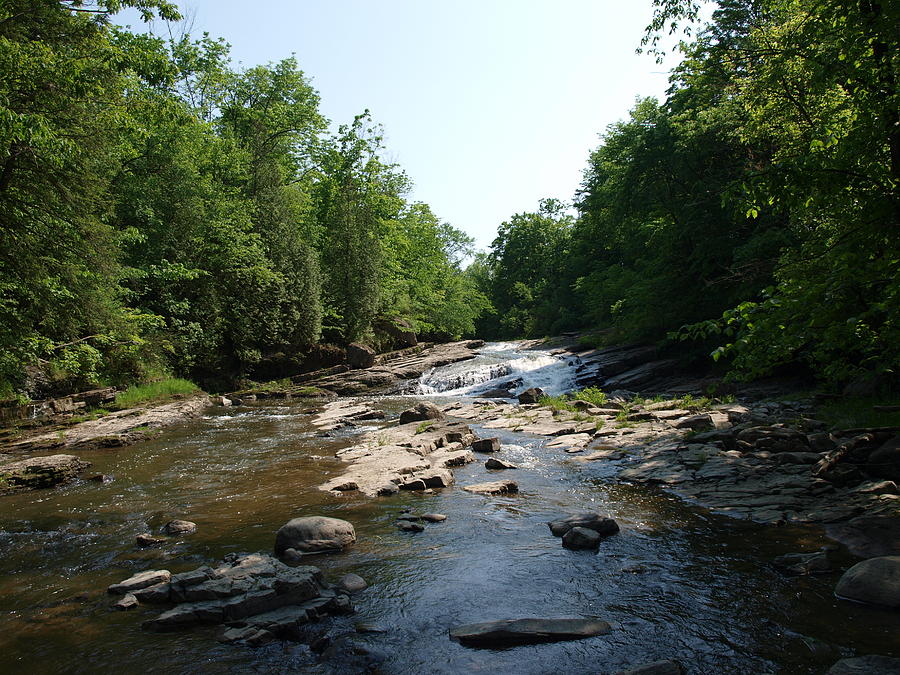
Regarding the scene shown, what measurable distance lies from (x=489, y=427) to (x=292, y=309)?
16185mm

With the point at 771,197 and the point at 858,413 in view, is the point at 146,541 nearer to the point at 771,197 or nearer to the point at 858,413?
the point at 771,197

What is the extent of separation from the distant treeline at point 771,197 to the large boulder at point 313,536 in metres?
4.55

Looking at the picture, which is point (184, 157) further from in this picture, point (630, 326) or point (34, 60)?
point (630, 326)

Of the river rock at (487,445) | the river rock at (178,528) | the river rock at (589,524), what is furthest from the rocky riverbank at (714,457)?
the river rock at (178,528)

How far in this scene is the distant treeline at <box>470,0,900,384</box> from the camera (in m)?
5.32

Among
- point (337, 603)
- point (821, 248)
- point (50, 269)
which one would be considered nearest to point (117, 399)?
point (50, 269)

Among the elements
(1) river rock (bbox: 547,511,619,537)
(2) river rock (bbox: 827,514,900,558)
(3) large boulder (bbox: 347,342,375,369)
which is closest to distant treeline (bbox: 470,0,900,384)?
(2) river rock (bbox: 827,514,900,558)

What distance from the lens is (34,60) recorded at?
984cm

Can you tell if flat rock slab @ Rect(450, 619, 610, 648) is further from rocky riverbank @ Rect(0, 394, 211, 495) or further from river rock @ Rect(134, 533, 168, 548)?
rocky riverbank @ Rect(0, 394, 211, 495)

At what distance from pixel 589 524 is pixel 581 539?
1.54ft

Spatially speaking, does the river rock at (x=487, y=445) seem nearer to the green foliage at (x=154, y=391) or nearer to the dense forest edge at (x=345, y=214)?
the dense forest edge at (x=345, y=214)

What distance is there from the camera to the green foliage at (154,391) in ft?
56.5

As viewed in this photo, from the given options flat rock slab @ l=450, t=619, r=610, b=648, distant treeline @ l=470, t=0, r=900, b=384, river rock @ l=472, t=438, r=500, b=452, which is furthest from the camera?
river rock @ l=472, t=438, r=500, b=452

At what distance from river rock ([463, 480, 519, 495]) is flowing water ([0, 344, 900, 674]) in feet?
0.54
